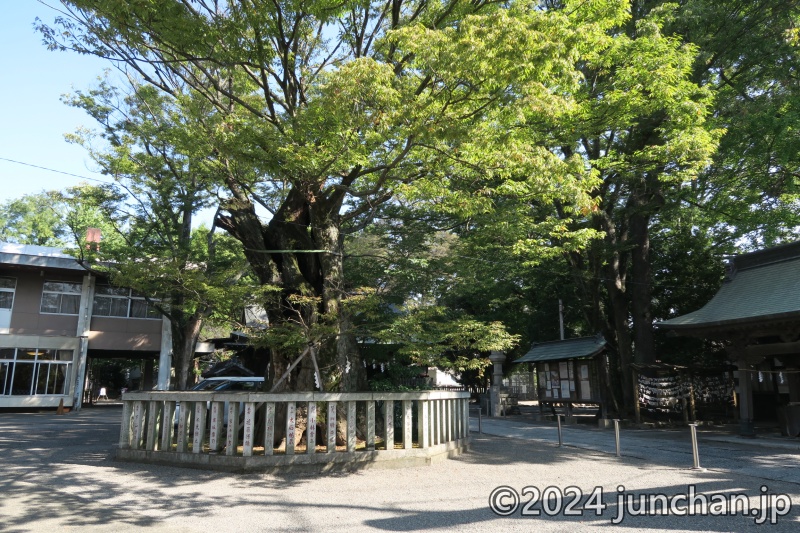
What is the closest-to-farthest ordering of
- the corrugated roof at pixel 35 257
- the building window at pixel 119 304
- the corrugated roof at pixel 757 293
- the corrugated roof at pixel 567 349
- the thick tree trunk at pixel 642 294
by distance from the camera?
the corrugated roof at pixel 757 293
the corrugated roof at pixel 567 349
the thick tree trunk at pixel 642 294
the corrugated roof at pixel 35 257
the building window at pixel 119 304

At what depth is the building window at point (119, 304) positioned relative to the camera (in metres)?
27.0

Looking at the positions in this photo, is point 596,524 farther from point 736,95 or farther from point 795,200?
point 795,200

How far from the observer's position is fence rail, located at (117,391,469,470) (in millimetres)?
9062

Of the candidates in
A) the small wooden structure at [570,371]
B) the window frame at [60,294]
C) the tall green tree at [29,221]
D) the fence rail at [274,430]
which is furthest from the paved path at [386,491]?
the tall green tree at [29,221]

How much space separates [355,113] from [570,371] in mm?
14671

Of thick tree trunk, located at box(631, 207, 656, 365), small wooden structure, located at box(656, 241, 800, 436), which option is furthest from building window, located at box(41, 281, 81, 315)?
small wooden structure, located at box(656, 241, 800, 436)

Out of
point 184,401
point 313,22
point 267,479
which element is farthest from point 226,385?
point 313,22

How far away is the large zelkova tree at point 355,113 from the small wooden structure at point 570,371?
9275 mm

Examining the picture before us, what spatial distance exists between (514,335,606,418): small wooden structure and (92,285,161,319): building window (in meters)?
19.3

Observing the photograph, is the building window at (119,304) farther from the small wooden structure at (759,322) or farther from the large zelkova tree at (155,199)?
the small wooden structure at (759,322)

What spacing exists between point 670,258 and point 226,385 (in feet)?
64.3

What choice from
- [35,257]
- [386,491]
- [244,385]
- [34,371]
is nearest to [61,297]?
[35,257]

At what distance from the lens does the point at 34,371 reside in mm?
24609

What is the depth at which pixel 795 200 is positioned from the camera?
18703 millimetres
